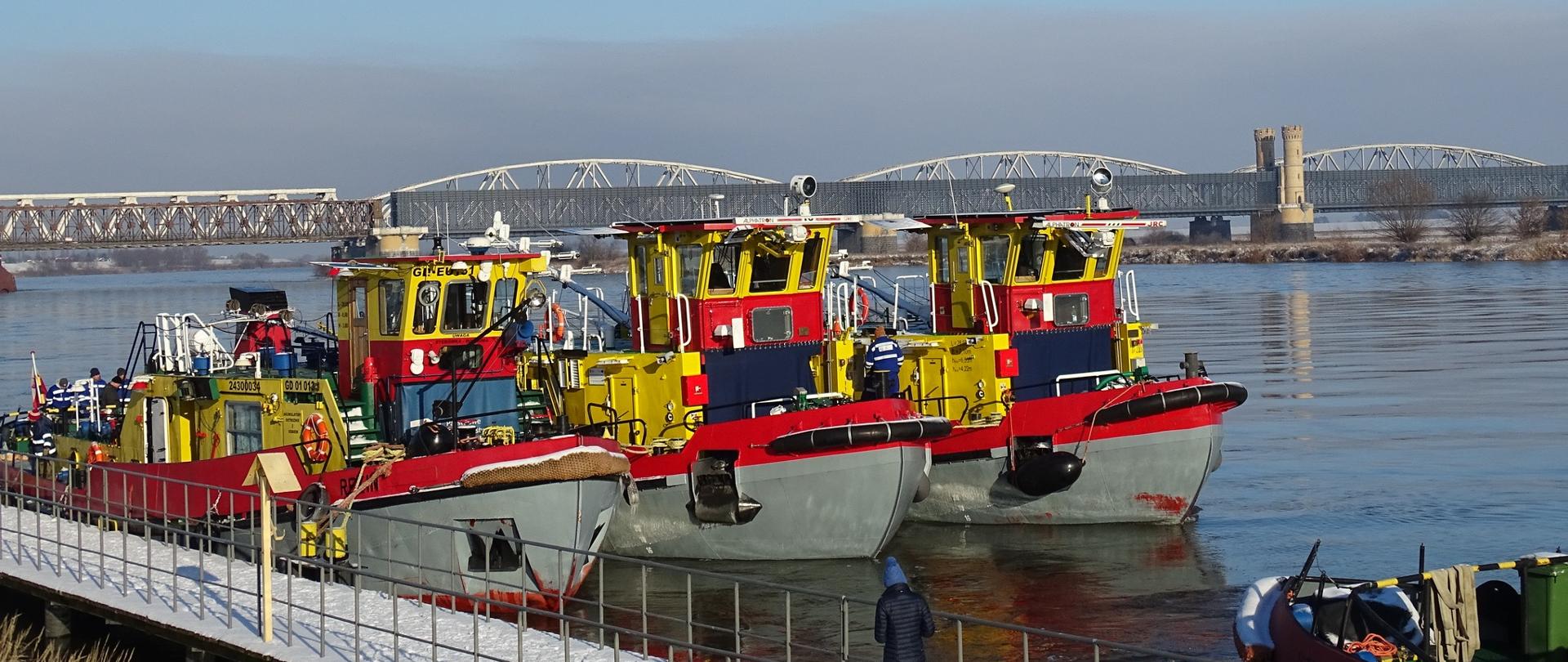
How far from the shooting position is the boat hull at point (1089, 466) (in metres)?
22.4

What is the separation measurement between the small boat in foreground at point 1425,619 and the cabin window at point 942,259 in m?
11.6

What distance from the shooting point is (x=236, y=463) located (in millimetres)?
19406

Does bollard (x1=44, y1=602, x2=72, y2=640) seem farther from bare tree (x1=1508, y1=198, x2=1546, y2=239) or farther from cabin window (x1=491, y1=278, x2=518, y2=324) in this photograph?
bare tree (x1=1508, y1=198, x2=1546, y2=239)

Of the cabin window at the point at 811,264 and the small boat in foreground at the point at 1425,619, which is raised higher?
the cabin window at the point at 811,264

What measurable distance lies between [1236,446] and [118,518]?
19165mm

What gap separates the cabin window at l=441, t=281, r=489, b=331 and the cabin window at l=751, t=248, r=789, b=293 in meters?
3.46

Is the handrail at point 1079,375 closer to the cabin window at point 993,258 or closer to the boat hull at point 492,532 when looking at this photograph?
the cabin window at point 993,258

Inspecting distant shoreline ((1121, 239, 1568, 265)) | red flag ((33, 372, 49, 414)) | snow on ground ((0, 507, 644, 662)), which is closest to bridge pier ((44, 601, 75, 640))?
snow on ground ((0, 507, 644, 662))

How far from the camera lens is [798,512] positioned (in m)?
21.0

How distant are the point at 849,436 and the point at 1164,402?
4380 millimetres

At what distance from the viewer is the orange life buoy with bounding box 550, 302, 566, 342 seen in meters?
25.5

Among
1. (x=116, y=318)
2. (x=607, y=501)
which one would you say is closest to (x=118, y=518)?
(x=607, y=501)

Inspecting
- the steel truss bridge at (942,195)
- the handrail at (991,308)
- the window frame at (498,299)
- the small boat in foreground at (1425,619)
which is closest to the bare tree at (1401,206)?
the steel truss bridge at (942,195)

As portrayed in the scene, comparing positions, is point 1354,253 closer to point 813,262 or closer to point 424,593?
point 813,262
